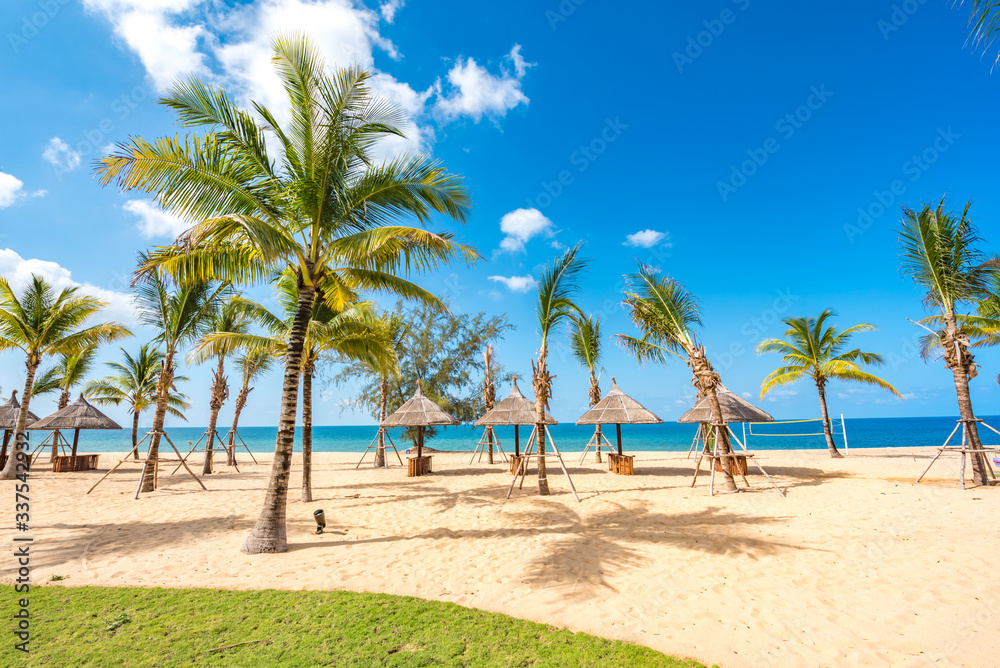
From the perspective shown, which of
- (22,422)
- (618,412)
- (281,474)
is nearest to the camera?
(281,474)

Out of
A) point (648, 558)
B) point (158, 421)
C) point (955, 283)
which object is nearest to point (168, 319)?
point (158, 421)

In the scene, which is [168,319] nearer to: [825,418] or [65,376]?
[65,376]

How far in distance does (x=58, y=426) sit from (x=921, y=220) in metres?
29.4

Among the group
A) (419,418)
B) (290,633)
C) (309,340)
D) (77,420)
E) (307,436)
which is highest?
(309,340)

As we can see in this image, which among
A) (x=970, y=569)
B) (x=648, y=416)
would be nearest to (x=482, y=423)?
(x=648, y=416)

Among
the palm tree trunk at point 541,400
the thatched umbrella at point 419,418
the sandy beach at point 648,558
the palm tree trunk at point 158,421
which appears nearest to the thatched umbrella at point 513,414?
the thatched umbrella at point 419,418

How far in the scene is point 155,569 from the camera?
5.71 meters

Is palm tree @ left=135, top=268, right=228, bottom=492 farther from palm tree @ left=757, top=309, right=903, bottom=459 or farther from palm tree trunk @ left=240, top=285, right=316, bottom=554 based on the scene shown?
palm tree @ left=757, top=309, right=903, bottom=459

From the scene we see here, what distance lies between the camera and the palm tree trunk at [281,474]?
6.45m

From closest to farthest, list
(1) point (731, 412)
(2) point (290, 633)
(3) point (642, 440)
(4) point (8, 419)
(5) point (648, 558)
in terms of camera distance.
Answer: (2) point (290, 633) → (5) point (648, 558) → (1) point (731, 412) → (4) point (8, 419) → (3) point (642, 440)

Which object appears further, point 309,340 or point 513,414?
point 513,414

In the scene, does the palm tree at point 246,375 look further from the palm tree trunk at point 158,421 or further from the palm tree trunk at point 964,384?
the palm tree trunk at point 964,384

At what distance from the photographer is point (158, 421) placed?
11500 millimetres

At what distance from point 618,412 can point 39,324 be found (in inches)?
767
